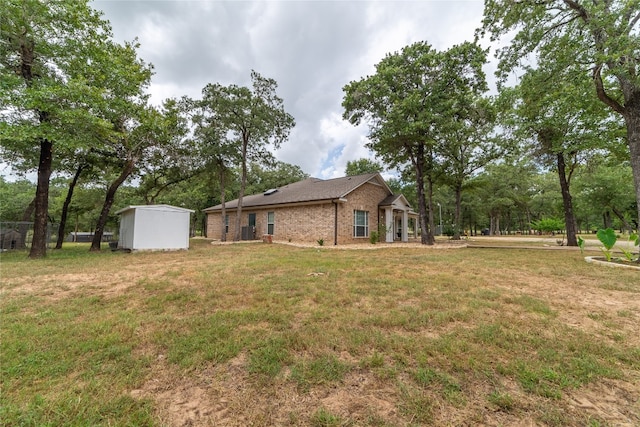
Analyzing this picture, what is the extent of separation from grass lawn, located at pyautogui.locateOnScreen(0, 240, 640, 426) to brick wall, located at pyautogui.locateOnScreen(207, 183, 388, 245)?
34.9 feet

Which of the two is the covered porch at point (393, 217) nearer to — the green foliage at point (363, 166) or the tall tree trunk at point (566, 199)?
the tall tree trunk at point (566, 199)

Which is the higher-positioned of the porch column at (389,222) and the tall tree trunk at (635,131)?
the tall tree trunk at (635,131)

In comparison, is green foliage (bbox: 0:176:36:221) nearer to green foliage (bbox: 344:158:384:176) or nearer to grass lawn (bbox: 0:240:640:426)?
grass lawn (bbox: 0:240:640:426)

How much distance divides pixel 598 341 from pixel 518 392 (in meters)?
1.69

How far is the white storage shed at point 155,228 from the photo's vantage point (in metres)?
12.5

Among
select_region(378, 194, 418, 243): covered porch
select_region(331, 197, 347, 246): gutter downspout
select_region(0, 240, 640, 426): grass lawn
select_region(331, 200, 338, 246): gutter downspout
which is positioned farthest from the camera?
select_region(378, 194, 418, 243): covered porch

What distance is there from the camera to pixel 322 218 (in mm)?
15953

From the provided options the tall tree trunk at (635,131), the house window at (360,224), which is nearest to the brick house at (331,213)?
the house window at (360,224)

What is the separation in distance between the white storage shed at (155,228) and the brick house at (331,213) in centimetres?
623

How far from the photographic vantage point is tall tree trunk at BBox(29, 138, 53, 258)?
9.82m

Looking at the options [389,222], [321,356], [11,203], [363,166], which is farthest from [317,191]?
[11,203]

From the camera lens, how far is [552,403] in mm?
1926

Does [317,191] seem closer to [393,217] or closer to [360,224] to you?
[360,224]

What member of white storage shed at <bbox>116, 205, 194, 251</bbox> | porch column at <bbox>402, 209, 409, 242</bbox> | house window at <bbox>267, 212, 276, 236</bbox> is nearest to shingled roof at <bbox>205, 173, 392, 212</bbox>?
house window at <bbox>267, 212, 276, 236</bbox>
